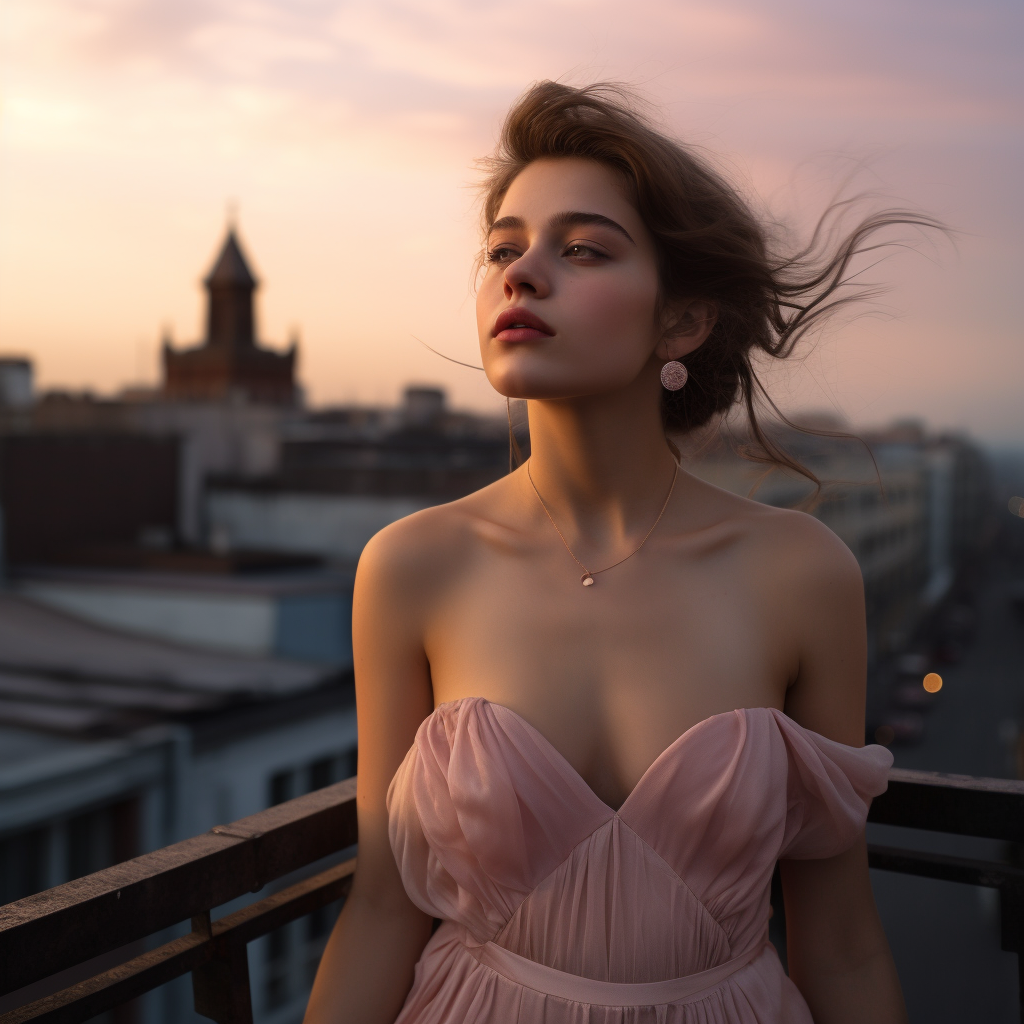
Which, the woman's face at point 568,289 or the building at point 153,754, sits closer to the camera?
the woman's face at point 568,289

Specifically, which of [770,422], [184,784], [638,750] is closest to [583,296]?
[770,422]

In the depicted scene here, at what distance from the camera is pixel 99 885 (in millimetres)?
1433

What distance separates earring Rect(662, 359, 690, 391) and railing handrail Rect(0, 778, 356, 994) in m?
0.94

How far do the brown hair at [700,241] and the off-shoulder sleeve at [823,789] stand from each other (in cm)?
50

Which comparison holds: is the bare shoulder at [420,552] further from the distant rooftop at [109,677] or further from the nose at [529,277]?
the distant rooftop at [109,677]

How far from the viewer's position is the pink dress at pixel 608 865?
1529 millimetres

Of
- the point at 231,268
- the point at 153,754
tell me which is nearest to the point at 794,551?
the point at 153,754

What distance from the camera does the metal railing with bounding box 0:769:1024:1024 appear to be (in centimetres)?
137

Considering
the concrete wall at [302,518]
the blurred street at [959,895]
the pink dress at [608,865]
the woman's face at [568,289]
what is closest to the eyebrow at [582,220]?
the woman's face at [568,289]

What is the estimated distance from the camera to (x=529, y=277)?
5.28 feet

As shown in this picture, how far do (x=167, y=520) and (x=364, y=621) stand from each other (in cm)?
2638

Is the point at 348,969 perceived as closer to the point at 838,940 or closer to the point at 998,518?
the point at 838,940

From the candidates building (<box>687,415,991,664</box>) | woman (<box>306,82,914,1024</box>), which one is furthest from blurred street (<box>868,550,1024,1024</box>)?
building (<box>687,415,991,664</box>)

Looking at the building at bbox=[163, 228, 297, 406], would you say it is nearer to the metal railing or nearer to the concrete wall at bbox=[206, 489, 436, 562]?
the concrete wall at bbox=[206, 489, 436, 562]
